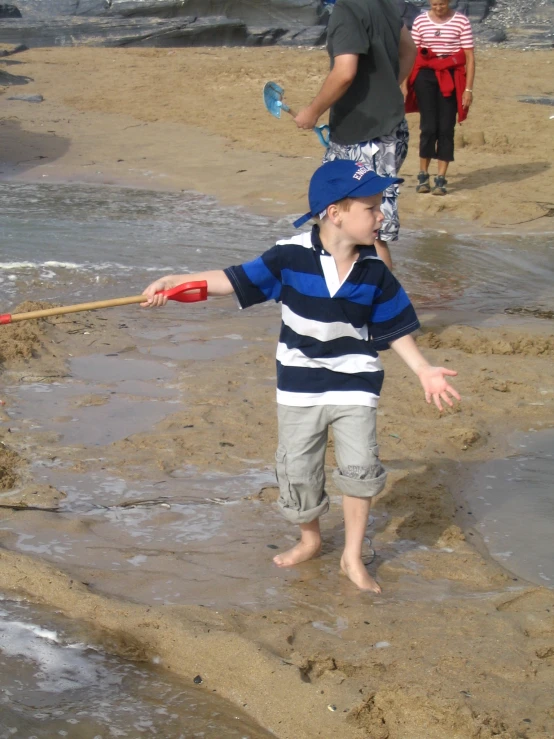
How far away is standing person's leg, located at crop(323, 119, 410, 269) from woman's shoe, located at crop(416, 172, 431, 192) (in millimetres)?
3573

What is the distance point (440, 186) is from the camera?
876cm

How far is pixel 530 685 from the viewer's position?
8.27ft

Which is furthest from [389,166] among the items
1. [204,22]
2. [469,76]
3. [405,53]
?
[204,22]

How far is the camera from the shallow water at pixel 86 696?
2.43 metres

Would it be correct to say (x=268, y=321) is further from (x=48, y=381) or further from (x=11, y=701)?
(x=11, y=701)

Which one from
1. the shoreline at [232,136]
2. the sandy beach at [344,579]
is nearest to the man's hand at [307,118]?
the sandy beach at [344,579]

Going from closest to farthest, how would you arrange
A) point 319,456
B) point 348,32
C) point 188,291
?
point 188,291 → point 319,456 → point 348,32

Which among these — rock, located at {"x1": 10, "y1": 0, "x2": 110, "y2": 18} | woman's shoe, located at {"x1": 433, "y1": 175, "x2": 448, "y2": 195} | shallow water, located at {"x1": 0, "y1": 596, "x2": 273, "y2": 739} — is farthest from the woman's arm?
rock, located at {"x1": 10, "y1": 0, "x2": 110, "y2": 18}

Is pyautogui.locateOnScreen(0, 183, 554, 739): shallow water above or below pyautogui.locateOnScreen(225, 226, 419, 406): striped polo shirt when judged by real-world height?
below

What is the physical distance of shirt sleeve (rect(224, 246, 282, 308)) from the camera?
2998mm

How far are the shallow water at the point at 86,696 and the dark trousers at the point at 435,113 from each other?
6633mm

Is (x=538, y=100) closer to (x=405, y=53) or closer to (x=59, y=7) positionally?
(x=405, y=53)

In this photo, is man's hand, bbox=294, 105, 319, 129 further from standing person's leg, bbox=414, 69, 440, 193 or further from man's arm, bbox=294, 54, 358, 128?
standing person's leg, bbox=414, 69, 440, 193

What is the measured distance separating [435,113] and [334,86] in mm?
3834
